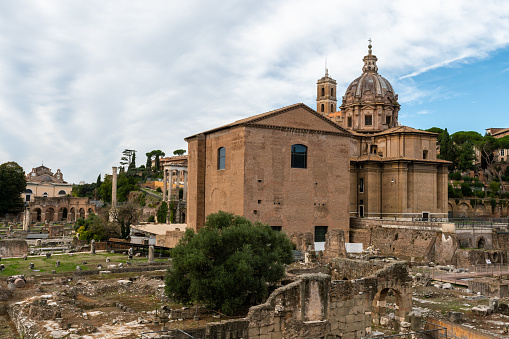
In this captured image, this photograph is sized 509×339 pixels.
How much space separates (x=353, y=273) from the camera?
20109 mm

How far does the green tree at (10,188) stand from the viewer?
72.6m

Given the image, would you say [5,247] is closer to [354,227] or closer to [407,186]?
[354,227]

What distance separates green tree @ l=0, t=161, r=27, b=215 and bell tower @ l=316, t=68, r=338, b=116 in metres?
59.3

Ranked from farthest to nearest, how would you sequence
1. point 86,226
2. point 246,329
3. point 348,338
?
point 86,226 → point 348,338 → point 246,329

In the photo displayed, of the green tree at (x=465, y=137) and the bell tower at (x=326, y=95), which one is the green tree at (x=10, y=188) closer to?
the bell tower at (x=326, y=95)

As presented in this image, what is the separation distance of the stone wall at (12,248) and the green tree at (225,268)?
2218 cm

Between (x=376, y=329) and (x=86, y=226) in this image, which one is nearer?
(x=376, y=329)

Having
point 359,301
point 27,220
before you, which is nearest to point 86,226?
point 27,220

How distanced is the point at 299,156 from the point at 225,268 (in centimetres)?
2214

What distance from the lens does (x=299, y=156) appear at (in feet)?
121

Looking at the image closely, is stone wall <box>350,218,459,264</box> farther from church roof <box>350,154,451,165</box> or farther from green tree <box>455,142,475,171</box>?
green tree <box>455,142,475,171</box>

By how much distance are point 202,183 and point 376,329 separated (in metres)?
25.5

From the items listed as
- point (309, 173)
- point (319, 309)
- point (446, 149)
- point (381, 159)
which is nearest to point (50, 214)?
point (309, 173)

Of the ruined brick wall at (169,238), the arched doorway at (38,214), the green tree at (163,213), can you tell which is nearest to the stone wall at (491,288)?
the ruined brick wall at (169,238)
